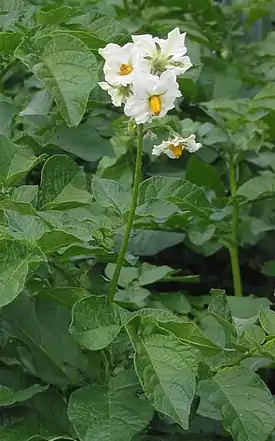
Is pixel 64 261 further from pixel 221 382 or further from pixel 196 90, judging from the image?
pixel 196 90

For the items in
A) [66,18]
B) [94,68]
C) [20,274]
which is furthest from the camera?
[66,18]

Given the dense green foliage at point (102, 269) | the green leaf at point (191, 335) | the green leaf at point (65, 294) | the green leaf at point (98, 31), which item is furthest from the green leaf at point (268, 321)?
the green leaf at point (98, 31)

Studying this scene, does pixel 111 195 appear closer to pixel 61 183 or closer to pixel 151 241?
pixel 61 183

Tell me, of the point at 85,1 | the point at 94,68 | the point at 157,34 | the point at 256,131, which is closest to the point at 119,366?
the point at 94,68

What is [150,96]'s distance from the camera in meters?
1.02

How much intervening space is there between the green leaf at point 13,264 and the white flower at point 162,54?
25 cm

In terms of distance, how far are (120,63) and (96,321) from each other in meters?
0.31

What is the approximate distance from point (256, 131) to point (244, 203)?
153mm

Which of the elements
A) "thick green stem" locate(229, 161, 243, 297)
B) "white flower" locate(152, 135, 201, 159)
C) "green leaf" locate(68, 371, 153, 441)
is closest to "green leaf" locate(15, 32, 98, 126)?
"white flower" locate(152, 135, 201, 159)

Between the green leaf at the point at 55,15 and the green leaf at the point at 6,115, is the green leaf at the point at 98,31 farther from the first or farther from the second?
the green leaf at the point at 6,115

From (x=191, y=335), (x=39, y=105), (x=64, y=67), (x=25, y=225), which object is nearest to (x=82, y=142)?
(x=39, y=105)

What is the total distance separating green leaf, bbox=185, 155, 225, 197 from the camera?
176 centimetres

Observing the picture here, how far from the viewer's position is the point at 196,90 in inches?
77.7

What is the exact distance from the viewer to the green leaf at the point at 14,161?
125 centimetres
